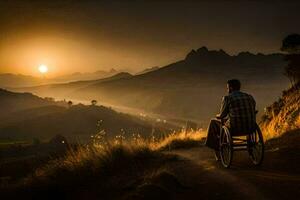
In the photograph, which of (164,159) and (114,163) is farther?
(164,159)

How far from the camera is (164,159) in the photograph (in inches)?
488

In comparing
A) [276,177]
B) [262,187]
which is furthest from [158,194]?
[276,177]

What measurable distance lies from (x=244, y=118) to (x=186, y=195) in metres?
2.81

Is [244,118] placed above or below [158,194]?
above

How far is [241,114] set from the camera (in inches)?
393

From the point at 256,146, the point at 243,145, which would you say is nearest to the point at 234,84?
the point at 243,145

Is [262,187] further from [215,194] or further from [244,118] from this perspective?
[244,118]

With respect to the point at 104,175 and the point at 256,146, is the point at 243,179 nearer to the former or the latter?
the point at 256,146

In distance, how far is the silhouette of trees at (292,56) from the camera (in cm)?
3094

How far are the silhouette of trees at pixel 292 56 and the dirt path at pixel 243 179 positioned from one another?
1678 cm

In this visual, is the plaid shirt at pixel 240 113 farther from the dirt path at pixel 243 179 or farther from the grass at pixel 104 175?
the grass at pixel 104 175

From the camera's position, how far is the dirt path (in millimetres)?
7563

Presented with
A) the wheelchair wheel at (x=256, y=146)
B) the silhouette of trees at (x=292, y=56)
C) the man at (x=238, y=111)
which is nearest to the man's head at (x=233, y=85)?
the man at (x=238, y=111)

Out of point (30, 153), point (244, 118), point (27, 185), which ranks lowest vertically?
point (30, 153)
